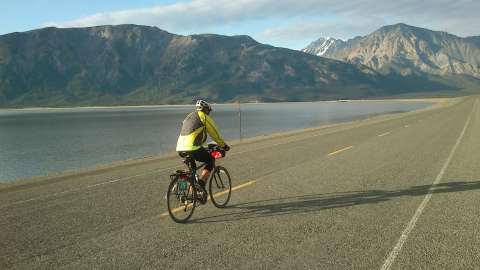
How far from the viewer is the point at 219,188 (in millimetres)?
9750

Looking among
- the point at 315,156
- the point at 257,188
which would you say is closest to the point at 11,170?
the point at 315,156

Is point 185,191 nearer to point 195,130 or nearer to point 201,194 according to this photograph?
point 201,194

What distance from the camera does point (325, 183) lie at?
1184 cm

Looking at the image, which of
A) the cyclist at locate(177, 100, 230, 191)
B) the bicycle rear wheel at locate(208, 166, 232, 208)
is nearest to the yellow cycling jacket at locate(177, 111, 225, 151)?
the cyclist at locate(177, 100, 230, 191)

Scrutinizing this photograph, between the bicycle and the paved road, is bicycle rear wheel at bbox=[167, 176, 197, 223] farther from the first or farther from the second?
the paved road

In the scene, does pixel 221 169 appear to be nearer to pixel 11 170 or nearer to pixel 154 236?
pixel 154 236

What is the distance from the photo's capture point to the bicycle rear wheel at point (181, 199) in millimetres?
8328

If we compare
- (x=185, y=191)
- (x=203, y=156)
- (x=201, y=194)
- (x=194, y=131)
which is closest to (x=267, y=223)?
(x=201, y=194)

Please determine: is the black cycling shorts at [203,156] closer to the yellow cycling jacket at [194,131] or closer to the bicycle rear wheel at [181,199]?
the yellow cycling jacket at [194,131]

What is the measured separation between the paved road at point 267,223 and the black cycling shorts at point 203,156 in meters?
0.94

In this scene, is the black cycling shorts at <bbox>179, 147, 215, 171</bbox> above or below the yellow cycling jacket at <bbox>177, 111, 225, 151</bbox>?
below

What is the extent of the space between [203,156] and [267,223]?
1788mm

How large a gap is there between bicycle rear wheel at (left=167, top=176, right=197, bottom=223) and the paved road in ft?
0.70

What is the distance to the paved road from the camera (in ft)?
21.1
